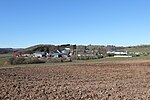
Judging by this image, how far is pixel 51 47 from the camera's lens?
573ft

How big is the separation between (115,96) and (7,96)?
18.0ft

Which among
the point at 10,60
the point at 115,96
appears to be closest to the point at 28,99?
the point at 115,96

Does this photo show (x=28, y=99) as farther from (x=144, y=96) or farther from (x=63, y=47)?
(x=63, y=47)

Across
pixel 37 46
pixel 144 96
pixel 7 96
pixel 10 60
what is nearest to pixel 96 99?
pixel 144 96

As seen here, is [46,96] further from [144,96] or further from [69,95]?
[144,96]

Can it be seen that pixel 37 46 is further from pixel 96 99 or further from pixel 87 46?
pixel 96 99

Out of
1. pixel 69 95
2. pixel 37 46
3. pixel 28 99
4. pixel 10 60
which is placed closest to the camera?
pixel 28 99

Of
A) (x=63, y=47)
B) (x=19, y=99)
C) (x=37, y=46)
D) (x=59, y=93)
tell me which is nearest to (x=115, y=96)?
(x=59, y=93)

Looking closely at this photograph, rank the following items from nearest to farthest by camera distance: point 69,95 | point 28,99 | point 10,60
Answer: point 28,99
point 69,95
point 10,60

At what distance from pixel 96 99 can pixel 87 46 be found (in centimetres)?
15678

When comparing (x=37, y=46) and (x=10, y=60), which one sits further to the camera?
(x=37, y=46)

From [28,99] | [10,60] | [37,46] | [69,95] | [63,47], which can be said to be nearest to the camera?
[28,99]

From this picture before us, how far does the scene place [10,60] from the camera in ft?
277

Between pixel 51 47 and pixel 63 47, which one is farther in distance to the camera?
pixel 63 47
